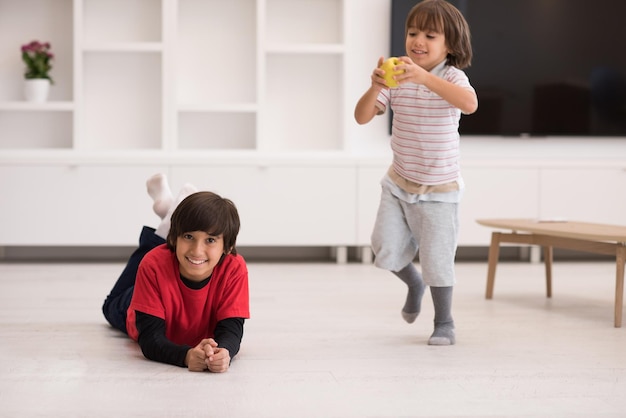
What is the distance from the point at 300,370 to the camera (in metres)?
2.06

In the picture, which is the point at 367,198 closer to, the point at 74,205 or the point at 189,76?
the point at 189,76

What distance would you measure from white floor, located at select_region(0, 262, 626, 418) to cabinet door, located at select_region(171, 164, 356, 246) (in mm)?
1027

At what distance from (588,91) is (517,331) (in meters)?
2.70

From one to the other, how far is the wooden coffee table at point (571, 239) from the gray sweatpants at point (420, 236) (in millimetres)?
611

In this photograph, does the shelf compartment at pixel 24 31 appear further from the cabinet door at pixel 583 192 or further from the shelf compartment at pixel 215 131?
the cabinet door at pixel 583 192

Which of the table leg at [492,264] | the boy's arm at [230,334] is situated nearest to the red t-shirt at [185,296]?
the boy's arm at [230,334]

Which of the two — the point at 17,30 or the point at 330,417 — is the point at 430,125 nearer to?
the point at 330,417

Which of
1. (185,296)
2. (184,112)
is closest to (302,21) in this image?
(184,112)

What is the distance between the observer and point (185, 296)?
216 centimetres

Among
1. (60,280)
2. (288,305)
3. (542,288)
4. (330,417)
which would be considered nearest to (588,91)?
(542,288)

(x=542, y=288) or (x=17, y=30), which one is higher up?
(x=17, y=30)

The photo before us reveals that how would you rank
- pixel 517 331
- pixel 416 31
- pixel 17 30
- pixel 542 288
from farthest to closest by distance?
pixel 17 30
pixel 542 288
pixel 517 331
pixel 416 31

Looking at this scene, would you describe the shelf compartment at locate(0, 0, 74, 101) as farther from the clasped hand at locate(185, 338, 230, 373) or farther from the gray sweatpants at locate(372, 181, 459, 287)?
the clasped hand at locate(185, 338, 230, 373)

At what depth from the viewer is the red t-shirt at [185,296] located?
6.98 ft
